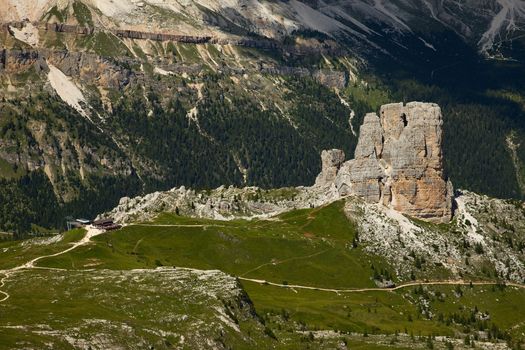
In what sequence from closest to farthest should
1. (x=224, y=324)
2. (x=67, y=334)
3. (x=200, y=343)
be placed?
(x=67, y=334)
(x=200, y=343)
(x=224, y=324)

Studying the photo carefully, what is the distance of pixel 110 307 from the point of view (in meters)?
199

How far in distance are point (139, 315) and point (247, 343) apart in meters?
19.6

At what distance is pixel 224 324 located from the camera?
656ft

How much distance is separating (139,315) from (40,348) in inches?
1461

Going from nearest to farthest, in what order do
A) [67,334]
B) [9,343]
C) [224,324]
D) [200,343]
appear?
1. [9,343]
2. [67,334]
3. [200,343]
4. [224,324]

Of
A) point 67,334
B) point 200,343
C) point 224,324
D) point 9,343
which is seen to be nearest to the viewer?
point 9,343

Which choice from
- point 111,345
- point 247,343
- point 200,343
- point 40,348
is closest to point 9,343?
point 40,348

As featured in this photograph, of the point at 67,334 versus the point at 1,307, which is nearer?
the point at 67,334

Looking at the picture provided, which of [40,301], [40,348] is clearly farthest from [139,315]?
[40,348]

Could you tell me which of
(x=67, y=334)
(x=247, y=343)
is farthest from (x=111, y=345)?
(x=247, y=343)

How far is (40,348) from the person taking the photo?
16225 cm

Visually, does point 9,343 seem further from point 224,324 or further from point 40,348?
point 224,324

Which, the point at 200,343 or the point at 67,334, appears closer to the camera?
the point at 67,334

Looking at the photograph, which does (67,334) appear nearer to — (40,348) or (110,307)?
(40,348)
